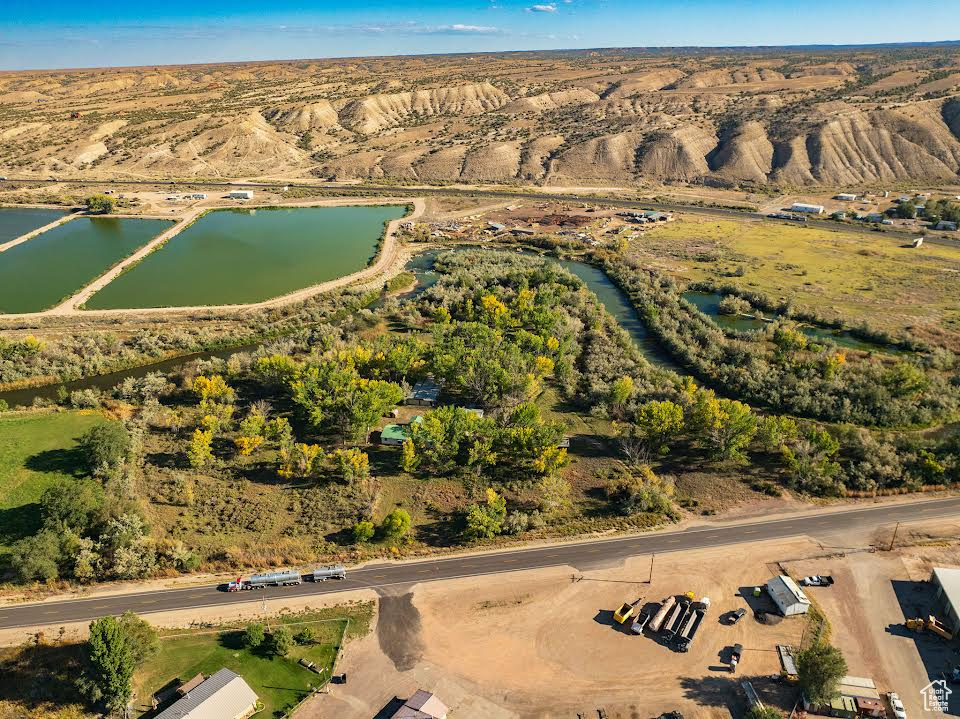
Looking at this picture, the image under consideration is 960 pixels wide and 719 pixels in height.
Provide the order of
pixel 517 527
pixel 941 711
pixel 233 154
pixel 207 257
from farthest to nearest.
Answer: pixel 233 154, pixel 207 257, pixel 517 527, pixel 941 711

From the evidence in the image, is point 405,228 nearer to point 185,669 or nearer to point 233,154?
point 233,154

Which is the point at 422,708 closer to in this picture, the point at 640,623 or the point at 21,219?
the point at 640,623

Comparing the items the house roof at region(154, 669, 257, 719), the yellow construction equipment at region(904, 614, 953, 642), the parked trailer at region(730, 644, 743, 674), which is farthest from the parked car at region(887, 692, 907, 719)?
the house roof at region(154, 669, 257, 719)

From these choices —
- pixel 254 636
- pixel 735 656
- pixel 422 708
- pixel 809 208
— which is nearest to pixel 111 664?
pixel 254 636

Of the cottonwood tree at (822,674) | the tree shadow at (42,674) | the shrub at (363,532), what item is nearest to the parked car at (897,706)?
the cottonwood tree at (822,674)

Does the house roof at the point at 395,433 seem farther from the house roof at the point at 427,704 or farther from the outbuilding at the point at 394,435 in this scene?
the house roof at the point at 427,704

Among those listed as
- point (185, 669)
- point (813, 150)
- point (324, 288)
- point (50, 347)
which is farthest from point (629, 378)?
point (813, 150)
